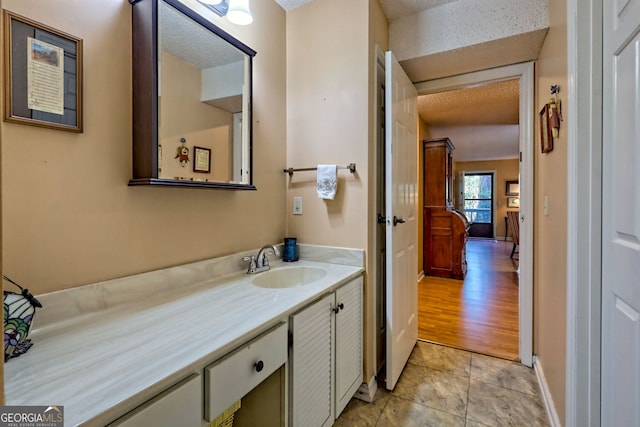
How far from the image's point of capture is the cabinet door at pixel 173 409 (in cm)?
64

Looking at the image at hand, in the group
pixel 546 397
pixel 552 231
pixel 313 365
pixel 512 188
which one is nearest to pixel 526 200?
pixel 552 231

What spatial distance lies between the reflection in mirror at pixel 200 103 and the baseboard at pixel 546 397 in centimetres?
198

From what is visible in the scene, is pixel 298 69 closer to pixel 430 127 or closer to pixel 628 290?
pixel 628 290

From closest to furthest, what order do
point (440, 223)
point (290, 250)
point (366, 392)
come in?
point (366, 392) → point (290, 250) → point (440, 223)

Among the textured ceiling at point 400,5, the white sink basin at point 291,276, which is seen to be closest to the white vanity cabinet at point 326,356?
the white sink basin at point 291,276

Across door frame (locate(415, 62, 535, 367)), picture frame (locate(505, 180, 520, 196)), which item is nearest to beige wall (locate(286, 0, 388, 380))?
door frame (locate(415, 62, 535, 367))

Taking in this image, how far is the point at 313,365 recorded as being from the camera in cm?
126

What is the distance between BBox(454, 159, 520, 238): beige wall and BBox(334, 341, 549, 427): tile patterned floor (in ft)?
22.4

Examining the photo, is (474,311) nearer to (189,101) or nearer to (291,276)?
(291,276)

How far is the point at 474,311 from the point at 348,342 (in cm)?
210

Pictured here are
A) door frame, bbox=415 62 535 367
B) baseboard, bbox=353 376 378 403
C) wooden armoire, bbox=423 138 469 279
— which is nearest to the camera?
baseboard, bbox=353 376 378 403

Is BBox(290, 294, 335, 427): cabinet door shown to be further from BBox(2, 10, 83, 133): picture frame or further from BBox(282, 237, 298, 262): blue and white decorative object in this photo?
BBox(2, 10, 83, 133): picture frame

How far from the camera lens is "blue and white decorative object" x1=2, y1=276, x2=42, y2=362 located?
2.46 feet

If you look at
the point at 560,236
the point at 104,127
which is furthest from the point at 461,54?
the point at 104,127
